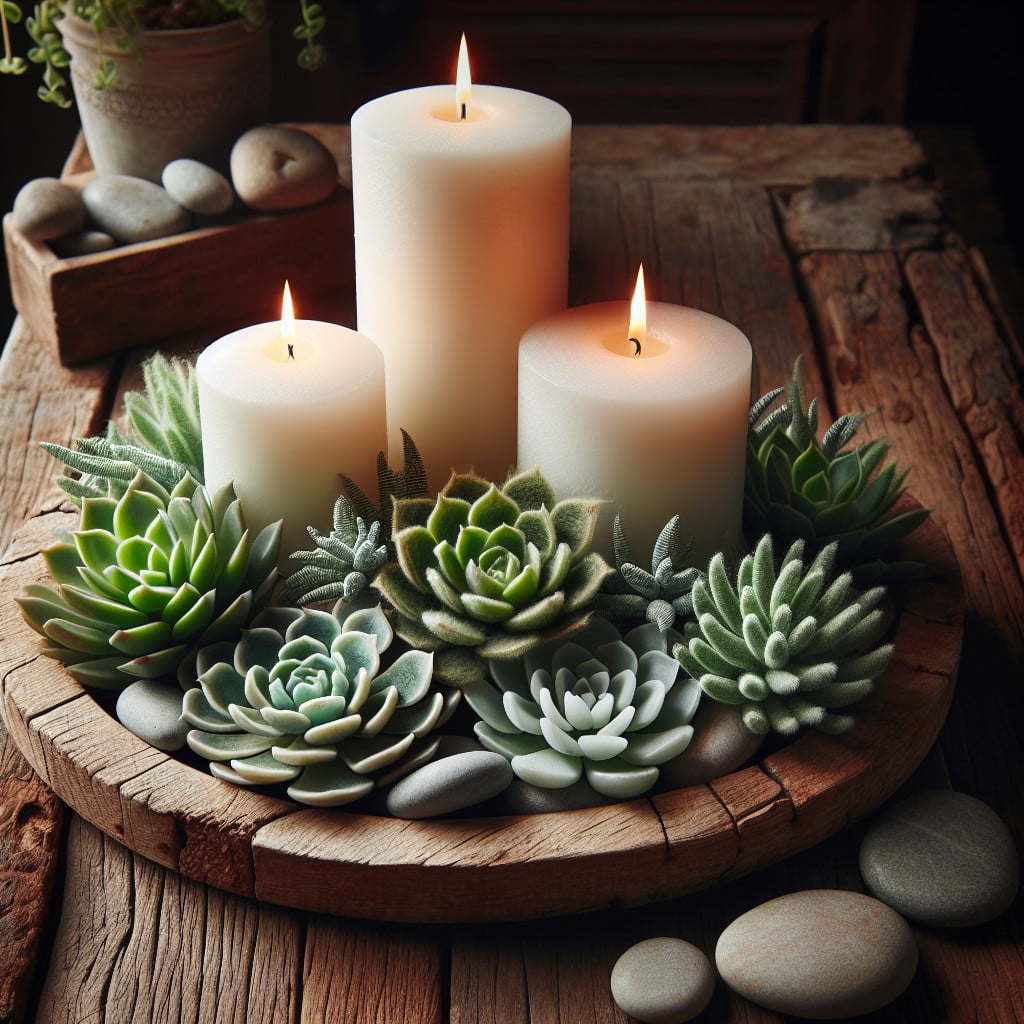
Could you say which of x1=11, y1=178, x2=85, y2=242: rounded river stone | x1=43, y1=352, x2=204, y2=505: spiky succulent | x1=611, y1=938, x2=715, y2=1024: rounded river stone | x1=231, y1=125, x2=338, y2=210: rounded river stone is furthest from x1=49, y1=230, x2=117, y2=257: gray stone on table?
x1=611, y1=938, x2=715, y2=1024: rounded river stone

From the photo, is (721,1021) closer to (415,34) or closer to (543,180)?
(543,180)

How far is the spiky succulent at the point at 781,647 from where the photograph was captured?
636mm

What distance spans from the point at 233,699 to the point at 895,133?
49.7 inches

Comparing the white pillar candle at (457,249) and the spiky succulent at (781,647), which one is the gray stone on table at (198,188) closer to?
the white pillar candle at (457,249)

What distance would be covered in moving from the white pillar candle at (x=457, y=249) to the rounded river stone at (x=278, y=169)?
43cm

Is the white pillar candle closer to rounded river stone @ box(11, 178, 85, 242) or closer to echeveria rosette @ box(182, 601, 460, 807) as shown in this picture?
echeveria rosette @ box(182, 601, 460, 807)

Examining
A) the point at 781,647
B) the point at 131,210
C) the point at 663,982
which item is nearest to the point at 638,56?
the point at 131,210

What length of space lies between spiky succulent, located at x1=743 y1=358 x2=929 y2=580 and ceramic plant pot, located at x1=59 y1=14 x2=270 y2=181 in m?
0.71

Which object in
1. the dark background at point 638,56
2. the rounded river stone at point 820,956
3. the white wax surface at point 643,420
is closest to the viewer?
the rounded river stone at point 820,956

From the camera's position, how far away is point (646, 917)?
0.65m

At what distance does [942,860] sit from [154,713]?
41 centimetres

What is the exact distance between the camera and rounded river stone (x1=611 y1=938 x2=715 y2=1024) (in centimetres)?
59

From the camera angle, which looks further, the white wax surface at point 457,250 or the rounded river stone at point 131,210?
the rounded river stone at point 131,210

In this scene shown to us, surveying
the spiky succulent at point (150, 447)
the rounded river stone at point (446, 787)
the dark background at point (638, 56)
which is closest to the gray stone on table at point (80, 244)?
the spiky succulent at point (150, 447)
